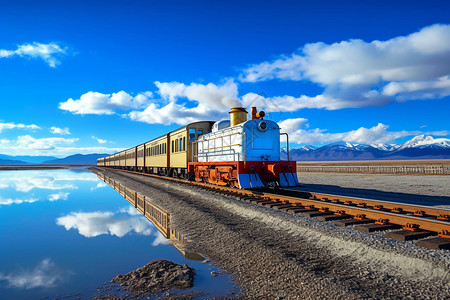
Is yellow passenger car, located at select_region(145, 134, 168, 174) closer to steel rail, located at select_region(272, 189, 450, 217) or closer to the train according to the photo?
the train

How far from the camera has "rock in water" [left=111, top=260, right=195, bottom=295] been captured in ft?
13.2

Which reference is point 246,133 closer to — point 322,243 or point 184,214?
point 184,214

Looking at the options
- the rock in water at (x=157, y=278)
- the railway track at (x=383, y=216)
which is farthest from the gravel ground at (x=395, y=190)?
the rock in water at (x=157, y=278)

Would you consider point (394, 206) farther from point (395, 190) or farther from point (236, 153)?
point (395, 190)

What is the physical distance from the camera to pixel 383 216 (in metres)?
6.37

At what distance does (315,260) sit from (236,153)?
8.37 m

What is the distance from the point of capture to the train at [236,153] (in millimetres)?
12109

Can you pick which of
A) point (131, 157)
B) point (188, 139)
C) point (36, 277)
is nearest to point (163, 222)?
point (36, 277)

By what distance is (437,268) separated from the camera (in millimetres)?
3918

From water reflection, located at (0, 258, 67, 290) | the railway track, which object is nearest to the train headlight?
the railway track

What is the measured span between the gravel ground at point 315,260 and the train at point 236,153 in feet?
15.0

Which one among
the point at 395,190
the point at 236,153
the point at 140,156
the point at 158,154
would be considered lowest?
the point at 395,190

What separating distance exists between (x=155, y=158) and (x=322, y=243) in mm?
22253

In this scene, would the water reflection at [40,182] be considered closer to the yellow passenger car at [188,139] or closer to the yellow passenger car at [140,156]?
the yellow passenger car at [140,156]
